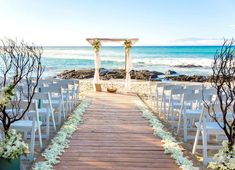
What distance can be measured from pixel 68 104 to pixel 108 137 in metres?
2.99

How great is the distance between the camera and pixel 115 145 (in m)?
5.18

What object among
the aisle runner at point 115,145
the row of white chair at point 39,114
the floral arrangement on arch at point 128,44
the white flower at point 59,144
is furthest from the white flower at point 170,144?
the floral arrangement on arch at point 128,44

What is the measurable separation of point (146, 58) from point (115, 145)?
33050 mm

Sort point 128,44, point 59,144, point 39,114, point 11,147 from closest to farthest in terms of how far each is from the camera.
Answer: point 11,147
point 59,144
point 39,114
point 128,44

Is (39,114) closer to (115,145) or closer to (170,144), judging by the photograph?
(115,145)

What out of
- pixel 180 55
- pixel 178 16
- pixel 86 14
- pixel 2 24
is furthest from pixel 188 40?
pixel 2 24

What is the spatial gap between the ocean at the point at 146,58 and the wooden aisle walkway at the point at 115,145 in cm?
1922

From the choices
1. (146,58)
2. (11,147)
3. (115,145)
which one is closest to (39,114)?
(115,145)

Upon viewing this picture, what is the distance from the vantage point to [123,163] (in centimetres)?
437

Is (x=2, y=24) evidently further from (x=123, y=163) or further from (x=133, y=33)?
(x=123, y=163)

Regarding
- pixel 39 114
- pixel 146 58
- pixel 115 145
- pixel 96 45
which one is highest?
pixel 96 45

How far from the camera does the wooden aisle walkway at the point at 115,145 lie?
4.33 meters

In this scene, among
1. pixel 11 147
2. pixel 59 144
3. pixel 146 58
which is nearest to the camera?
pixel 11 147

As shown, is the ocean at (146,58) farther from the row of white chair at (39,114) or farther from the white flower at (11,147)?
the white flower at (11,147)
